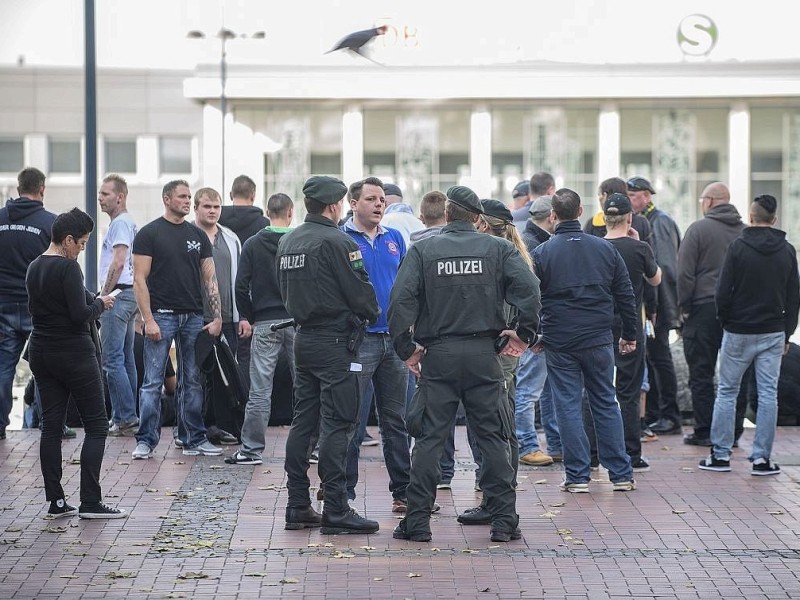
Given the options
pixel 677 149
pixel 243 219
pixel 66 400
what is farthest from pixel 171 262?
pixel 677 149

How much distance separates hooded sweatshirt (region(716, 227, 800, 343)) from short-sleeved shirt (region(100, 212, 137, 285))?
4.62 metres

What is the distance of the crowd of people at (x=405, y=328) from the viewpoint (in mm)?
7383

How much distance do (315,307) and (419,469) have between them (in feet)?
3.51

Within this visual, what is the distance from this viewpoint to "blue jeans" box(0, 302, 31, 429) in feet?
35.2

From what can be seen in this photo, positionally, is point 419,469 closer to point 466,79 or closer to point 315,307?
point 315,307

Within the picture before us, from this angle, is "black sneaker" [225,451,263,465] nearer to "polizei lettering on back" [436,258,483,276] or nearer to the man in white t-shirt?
the man in white t-shirt

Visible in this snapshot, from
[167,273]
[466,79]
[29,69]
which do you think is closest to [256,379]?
[167,273]

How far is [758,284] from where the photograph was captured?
9641 mm

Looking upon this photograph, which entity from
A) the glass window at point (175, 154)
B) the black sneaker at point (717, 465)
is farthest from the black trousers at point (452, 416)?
the glass window at point (175, 154)

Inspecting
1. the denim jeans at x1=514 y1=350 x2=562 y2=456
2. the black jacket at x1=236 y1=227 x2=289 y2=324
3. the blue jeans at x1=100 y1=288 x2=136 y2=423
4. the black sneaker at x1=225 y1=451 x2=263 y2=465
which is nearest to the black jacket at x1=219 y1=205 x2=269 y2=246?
the blue jeans at x1=100 y1=288 x2=136 y2=423

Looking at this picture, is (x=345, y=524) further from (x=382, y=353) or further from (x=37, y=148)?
(x=37, y=148)

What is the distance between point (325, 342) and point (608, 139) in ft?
127

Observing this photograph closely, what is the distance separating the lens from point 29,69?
56.2 m

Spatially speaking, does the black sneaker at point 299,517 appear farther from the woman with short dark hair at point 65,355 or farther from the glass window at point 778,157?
the glass window at point 778,157
